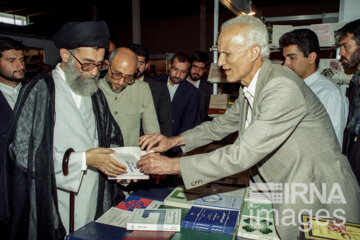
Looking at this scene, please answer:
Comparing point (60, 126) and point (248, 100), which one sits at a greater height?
point (248, 100)

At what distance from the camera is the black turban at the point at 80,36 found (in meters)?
1.83

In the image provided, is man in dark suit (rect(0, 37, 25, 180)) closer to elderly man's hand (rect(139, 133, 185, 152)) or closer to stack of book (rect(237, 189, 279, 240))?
elderly man's hand (rect(139, 133, 185, 152))

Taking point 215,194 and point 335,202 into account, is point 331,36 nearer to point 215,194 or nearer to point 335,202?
point 335,202

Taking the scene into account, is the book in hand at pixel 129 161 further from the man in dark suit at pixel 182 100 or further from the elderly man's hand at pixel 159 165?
the man in dark suit at pixel 182 100

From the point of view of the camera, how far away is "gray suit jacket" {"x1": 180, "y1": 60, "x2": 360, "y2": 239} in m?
1.43

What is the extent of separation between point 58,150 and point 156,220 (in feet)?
2.73

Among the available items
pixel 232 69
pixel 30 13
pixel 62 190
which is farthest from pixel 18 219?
pixel 30 13

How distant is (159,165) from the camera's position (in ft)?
5.17

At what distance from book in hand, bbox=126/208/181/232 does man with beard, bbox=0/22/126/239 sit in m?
0.32

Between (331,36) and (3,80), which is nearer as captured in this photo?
(3,80)

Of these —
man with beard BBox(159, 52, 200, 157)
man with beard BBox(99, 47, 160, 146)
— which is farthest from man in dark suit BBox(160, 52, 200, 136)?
man with beard BBox(99, 47, 160, 146)

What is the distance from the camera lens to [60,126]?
5.80 ft

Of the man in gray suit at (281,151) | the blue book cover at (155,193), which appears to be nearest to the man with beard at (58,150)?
the blue book cover at (155,193)

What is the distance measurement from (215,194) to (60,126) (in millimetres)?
1170
